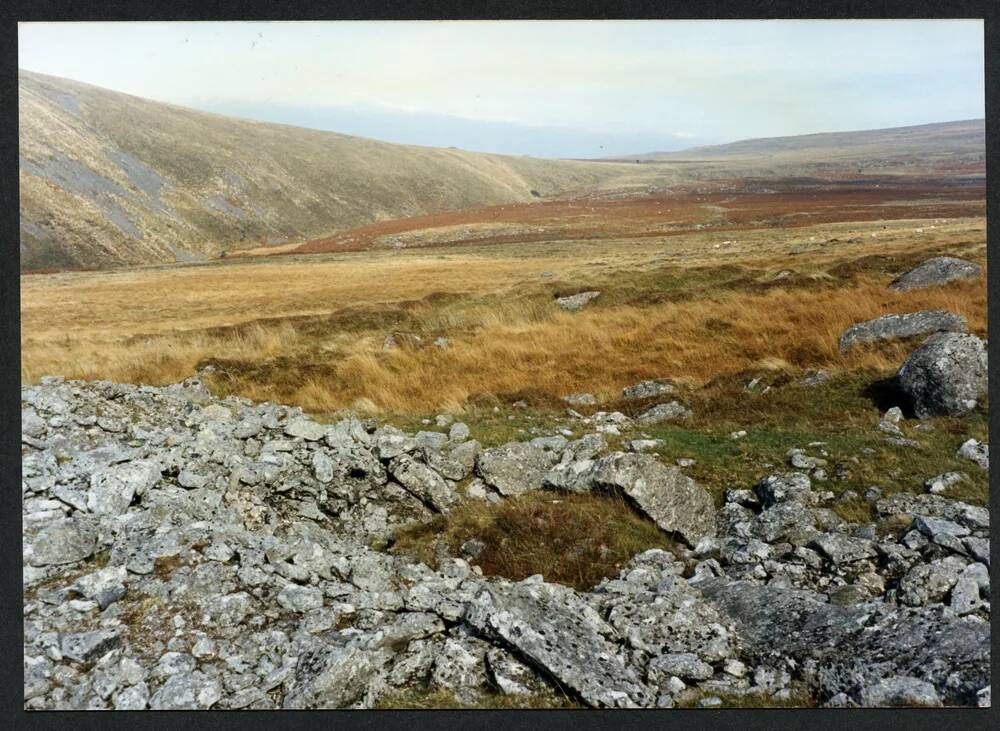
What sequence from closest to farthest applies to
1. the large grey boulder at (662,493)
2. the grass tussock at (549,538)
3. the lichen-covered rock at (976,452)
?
the grass tussock at (549,538) < the large grey boulder at (662,493) < the lichen-covered rock at (976,452)

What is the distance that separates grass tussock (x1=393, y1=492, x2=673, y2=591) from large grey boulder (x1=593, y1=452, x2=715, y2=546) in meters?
0.19

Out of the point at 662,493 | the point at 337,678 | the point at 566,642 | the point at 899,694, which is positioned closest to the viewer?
the point at 899,694

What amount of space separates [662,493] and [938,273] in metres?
17.6

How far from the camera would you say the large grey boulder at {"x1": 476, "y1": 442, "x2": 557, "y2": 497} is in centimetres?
1029

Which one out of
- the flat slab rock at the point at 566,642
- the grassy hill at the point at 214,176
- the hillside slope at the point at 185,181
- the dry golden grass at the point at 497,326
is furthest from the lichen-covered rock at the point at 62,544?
the hillside slope at the point at 185,181

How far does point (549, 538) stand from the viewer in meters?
8.85

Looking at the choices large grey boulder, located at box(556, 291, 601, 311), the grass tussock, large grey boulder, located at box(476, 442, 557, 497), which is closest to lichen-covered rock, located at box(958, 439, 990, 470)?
the grass tussock

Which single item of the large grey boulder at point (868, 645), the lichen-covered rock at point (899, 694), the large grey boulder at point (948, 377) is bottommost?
the lichen-covered rock at point (899, 694)

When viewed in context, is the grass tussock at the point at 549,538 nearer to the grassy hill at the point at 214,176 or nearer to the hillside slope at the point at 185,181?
the grassy hill at the point at 214,176

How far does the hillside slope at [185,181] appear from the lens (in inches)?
2562

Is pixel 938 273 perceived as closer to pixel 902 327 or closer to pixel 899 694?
pixel 902 327

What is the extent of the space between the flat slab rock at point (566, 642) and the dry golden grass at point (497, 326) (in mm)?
7673

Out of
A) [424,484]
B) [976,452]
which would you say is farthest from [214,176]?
[976,452]

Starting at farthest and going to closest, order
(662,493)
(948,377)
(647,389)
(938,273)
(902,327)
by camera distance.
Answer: (938,273)
(647,389)
(902,327)
(948,377)
(662,493)
